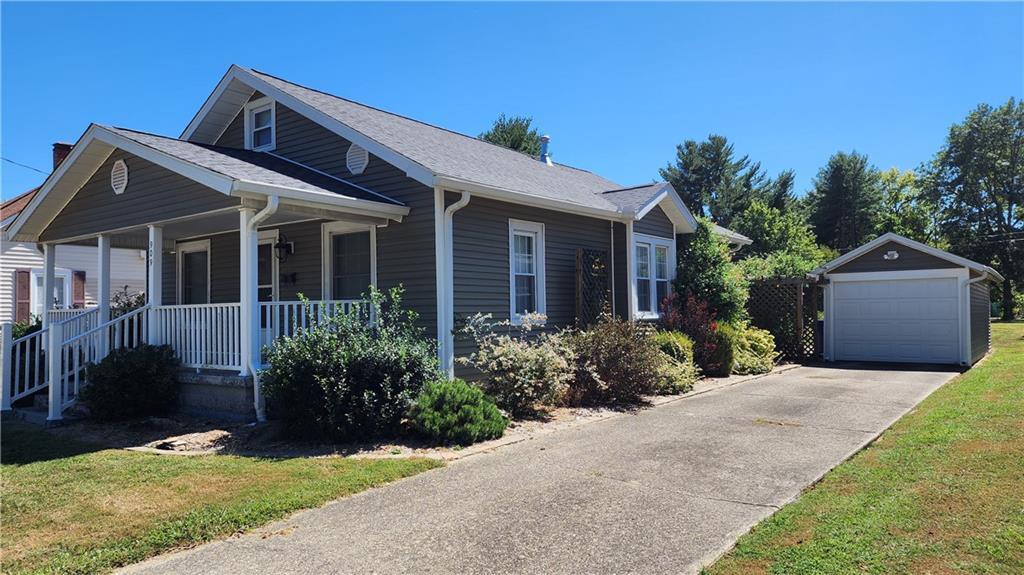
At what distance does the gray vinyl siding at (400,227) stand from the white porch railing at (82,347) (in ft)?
12.9

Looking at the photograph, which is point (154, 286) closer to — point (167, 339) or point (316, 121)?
point (167, 339)

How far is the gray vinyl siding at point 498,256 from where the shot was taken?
1042 centimetres

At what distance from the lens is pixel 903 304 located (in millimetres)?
16828

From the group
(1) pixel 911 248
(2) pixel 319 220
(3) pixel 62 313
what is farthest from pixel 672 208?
(3) pixel 62 313

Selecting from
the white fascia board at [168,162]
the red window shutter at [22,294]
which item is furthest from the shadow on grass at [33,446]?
the red window shutter at [22,294]

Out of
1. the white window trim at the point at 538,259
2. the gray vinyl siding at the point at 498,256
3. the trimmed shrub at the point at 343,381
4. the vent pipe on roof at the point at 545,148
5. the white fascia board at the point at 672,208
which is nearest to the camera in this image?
the trimmed shrub at the point at 343,381

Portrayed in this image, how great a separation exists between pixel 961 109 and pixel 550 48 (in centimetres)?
4722

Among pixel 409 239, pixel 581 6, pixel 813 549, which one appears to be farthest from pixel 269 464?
pixel 581 6

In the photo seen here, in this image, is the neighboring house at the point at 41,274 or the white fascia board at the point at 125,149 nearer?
the white fascia board at the point at 125,149

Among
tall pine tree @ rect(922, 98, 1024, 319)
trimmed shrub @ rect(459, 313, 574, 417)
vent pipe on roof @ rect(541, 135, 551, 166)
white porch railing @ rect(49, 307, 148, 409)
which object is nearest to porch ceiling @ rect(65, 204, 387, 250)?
white porch railing @ rect(49, 307, 148, 409)

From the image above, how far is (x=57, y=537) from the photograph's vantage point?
16.1 ft

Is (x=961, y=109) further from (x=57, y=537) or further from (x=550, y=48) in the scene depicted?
(x=57, y=537)

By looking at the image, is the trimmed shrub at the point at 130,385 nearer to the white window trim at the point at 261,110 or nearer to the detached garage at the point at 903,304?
the white window trim at the point at 261,110

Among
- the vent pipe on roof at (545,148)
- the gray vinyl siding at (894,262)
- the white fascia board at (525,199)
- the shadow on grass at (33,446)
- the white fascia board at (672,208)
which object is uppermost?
the vent pipe on roof at (545,148)
